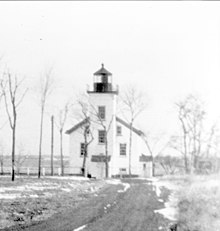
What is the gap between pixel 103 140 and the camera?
3931 cm

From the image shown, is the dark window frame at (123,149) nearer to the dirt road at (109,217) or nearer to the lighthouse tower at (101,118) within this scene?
the lighthouse tower at (101,118)

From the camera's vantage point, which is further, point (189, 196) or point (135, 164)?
point (135, 164)

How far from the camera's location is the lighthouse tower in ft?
122

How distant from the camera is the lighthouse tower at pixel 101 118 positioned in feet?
122

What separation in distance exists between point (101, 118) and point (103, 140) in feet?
6.79

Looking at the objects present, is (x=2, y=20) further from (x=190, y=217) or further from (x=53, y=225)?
(x=190, y=217)

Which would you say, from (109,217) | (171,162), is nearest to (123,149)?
(171,162)

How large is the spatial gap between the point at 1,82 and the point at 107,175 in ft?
54.8

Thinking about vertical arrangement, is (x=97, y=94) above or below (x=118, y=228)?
above

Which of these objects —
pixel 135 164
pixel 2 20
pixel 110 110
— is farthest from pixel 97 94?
pixel 2 20

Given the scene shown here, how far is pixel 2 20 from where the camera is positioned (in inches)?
497

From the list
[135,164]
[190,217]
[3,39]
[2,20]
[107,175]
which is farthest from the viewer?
[135,164]

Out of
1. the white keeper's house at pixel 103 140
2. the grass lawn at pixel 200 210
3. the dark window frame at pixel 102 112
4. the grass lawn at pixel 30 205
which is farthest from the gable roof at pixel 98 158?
the grass lawn at pixel 200 210

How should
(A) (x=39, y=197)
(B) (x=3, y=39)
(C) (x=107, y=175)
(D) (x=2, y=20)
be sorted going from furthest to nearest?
(C) (x=107, y=175), (A) (x=39, y=197), (B) (x=3, y=39), (D) (x=2, y=20)
